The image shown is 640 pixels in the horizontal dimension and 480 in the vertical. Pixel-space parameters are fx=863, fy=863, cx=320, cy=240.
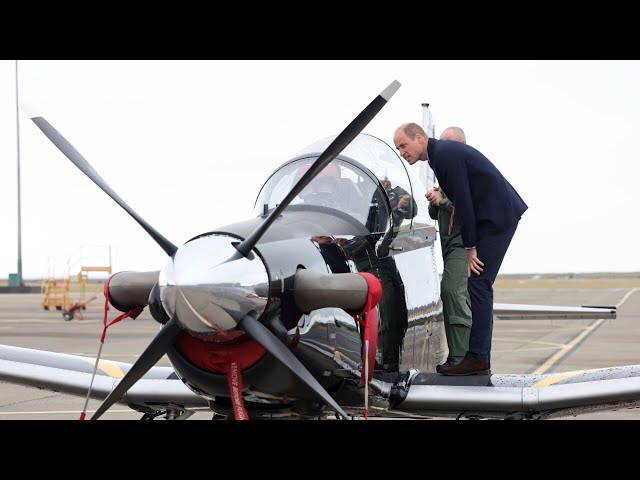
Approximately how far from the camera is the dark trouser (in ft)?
20.8

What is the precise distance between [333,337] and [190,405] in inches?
86.2

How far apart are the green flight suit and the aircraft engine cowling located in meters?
2.82

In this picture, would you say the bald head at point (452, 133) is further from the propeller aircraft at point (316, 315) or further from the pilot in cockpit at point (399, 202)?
the pilot in cockpit at point (399, 202)

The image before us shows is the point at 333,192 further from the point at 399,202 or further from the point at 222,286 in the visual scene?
the point at 222,286

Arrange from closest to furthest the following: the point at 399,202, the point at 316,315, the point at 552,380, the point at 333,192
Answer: the point at 316,315 → the point at 333,192 → the point at 399,202 → the point at 552,380

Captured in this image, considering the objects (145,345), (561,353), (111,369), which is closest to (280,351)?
(111,369)

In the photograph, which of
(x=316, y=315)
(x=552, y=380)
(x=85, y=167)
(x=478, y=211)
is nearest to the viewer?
(x=316, y=315)

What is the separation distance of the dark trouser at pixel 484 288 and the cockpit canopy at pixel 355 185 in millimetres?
603

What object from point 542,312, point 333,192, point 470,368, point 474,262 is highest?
point 333,192

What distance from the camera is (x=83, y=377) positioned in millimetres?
7570

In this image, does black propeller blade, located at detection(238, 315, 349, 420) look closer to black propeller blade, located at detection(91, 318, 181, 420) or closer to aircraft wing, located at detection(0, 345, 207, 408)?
black propeller blade, located at detection(91, 318, 181, 420)

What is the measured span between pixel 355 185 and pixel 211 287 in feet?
6.54

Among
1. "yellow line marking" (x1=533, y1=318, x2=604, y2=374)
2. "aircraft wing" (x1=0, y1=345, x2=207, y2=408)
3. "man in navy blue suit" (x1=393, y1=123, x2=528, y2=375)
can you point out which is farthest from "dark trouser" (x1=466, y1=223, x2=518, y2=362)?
"yellow line marking" (x1=533, y1=318, x2=604, y2=374)
